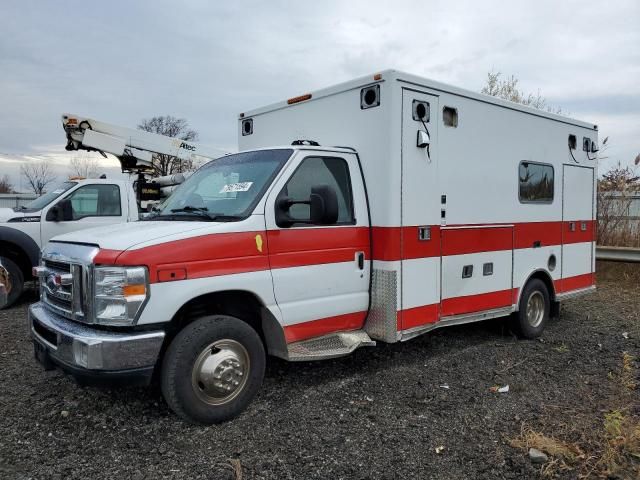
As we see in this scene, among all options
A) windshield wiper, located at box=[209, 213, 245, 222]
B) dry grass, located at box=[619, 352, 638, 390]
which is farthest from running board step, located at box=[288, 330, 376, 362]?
dry grass, located at box=[619, 352, 638, 390]

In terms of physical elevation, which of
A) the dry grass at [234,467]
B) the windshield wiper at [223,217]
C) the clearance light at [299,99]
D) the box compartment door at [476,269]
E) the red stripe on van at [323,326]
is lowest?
the dry grass at [234,467]

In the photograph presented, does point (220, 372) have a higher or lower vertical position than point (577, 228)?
lower

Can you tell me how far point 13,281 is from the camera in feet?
26.7

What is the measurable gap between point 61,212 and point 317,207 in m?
6.13

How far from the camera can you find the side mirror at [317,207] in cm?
415

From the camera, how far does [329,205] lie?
4168 millimetres

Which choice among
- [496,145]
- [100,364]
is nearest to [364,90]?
[496,145]

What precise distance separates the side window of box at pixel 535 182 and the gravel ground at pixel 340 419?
1.89 m

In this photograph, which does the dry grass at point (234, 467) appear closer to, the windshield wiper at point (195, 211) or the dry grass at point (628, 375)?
the windshield wiper at point (195, 211)

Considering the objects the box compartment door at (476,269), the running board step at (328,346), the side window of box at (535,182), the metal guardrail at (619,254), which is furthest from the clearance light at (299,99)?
the metal guardrail at (619,254)

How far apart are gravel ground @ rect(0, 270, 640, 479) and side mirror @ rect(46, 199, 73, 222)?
120 inches

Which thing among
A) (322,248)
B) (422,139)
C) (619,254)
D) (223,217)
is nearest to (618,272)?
(619,254)

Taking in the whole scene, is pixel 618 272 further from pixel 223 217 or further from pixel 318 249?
pixel 223 217

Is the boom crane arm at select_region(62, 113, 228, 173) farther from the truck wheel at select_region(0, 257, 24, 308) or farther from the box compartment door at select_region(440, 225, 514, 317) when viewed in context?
the box compartment door at select_region(440, 225, 514, 317)
